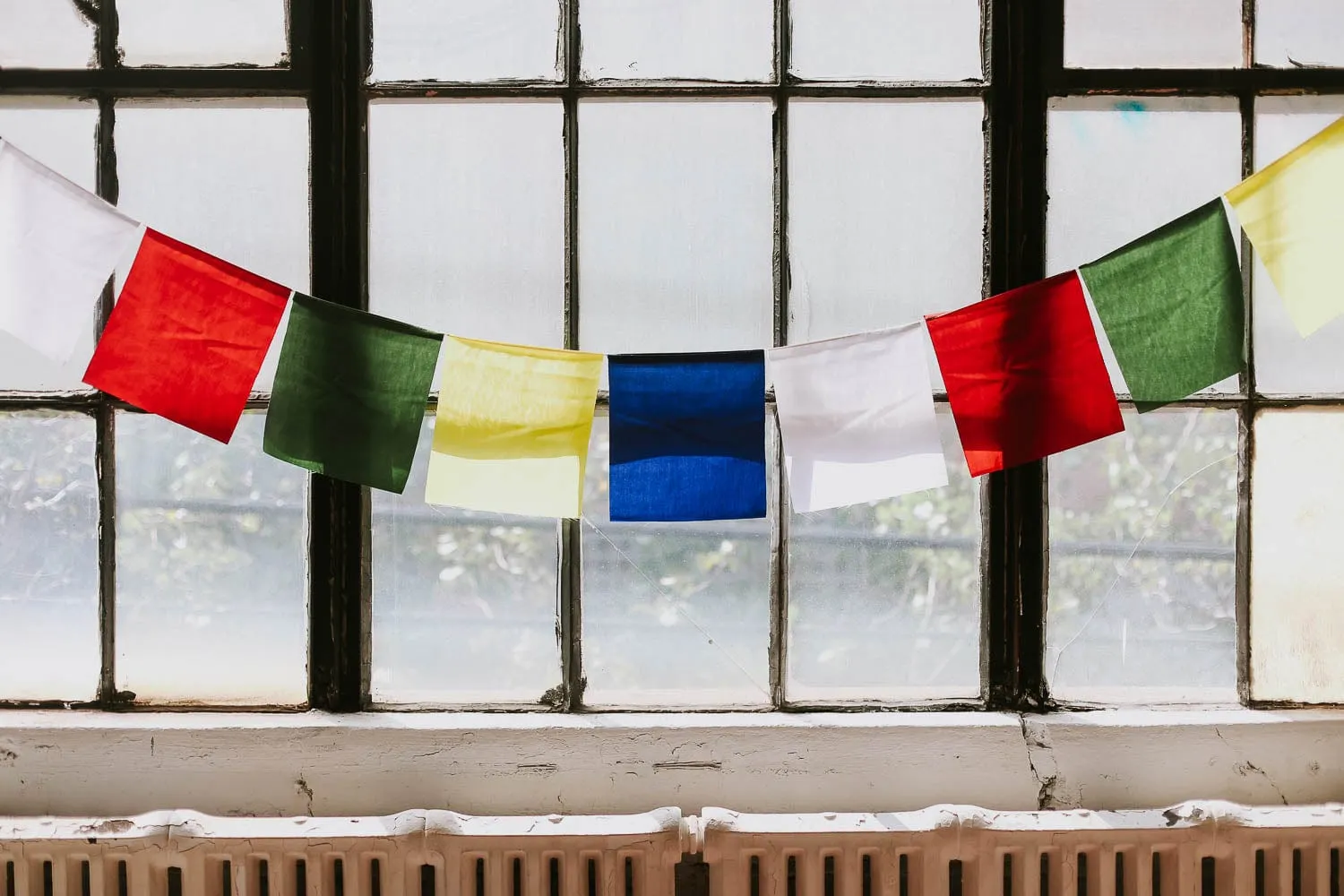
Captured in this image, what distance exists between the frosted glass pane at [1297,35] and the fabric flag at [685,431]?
3.73 ft

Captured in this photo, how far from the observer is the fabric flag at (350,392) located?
51.8 inches

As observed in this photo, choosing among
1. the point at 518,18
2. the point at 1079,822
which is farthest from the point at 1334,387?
the point at 518,18

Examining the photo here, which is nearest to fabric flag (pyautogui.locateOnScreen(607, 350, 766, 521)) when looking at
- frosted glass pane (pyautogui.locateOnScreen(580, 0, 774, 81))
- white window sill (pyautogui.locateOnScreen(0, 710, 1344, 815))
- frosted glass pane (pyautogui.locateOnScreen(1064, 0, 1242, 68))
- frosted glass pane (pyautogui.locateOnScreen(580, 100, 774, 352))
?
frosted glass pane (pyautogui.locateOnScreen(580, 100, 774, 352))

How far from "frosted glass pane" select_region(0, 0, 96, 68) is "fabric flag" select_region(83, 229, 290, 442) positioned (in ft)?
1.81

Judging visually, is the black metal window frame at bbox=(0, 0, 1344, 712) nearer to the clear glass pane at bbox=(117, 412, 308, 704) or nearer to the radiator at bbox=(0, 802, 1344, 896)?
the clear glass pane at bbox=(117, 412, 308, 704)

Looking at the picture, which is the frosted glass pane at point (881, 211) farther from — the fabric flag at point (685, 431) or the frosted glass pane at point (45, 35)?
the frosted glass pane at point (45, 35)

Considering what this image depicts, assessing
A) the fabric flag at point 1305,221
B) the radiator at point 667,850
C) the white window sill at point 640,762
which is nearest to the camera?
the fabric flag at point 1305,221

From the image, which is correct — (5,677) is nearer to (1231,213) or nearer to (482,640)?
(482,640)

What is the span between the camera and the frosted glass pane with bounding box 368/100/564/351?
5.19 ft

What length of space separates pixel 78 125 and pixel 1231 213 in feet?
6.65

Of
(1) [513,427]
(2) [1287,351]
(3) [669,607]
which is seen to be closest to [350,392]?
(1) [513,427]

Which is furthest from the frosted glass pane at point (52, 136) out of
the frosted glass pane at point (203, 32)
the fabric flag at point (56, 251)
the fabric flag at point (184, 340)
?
the fabric flag at point (184, 340)

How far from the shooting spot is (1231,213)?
1.60 metres

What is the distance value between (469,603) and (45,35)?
123 centimetres
